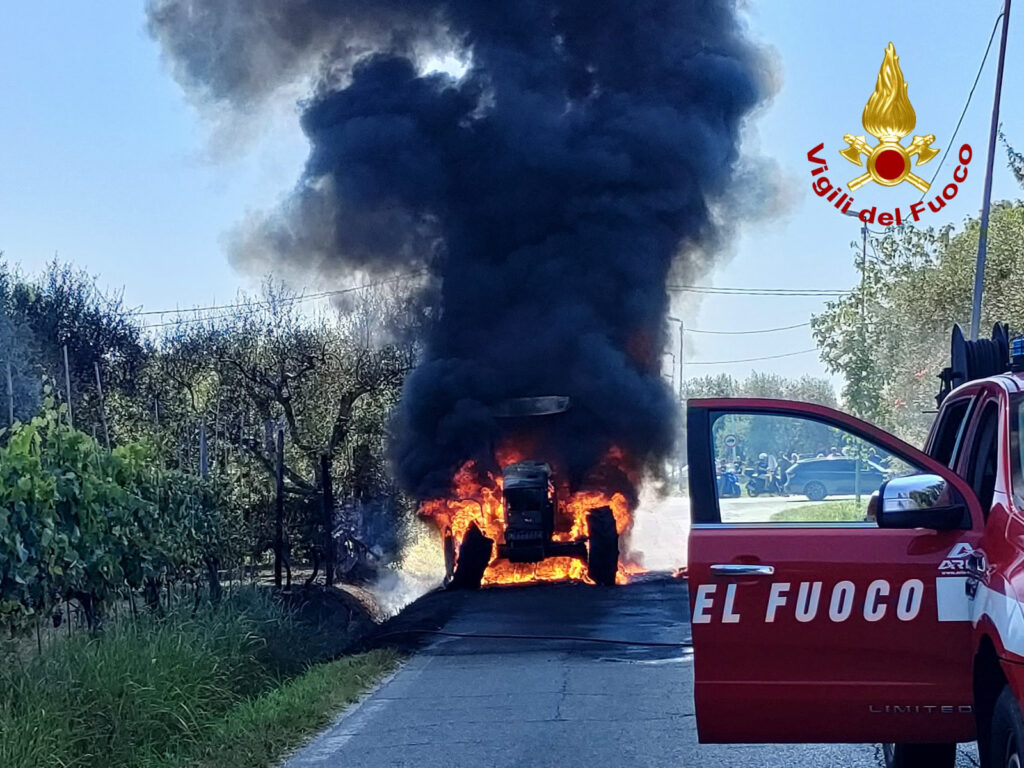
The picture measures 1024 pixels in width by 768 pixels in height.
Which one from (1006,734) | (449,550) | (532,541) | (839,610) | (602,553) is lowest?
(449,550)

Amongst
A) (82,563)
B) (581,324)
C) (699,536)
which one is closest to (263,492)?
(581,324)

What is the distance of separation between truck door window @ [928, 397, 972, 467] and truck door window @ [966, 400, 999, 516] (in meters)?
0.24

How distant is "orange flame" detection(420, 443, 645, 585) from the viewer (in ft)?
64.5

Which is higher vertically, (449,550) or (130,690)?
(130,690)

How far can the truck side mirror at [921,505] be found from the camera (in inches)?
163

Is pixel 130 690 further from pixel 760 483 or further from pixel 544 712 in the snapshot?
pixel 760 483

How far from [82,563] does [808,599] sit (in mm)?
5309

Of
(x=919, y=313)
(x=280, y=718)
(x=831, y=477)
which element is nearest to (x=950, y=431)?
(x=831, y=477)

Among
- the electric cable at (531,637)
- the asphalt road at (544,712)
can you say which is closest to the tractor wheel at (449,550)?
the asphalt road at (544,712)

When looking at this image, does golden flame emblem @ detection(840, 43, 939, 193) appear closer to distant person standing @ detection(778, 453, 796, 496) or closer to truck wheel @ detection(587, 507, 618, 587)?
truck wheel @ detection(587, 507, 618, 587)

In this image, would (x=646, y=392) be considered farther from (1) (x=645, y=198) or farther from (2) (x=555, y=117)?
(2) (x=555, y=117)

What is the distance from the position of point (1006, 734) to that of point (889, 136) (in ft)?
58.7

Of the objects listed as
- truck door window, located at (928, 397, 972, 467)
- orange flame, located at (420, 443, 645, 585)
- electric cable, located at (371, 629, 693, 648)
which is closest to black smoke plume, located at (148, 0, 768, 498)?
orange flame, located at (420, 443, 645, 585)

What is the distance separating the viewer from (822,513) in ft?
15.5
